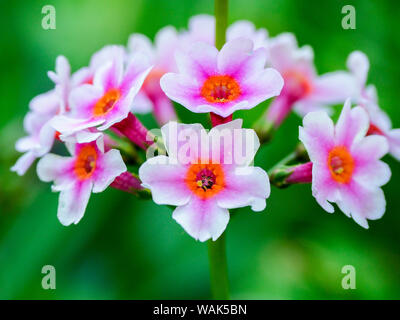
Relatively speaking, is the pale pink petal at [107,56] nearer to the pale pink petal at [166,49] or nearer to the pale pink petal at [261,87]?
the pale pink petal at [166,49]

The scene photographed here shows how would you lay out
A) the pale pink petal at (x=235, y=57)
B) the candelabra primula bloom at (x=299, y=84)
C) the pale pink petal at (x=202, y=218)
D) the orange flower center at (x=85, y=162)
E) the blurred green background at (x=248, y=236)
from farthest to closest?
the blurred green background at (x=248, y=236) < the candelabra primula bloom at (x=299, y=84) < the orange flower center at (x=85, y=162) < the pale pink petal at (x=235, y=57) < the pale pink petal at (x=202, y=218)

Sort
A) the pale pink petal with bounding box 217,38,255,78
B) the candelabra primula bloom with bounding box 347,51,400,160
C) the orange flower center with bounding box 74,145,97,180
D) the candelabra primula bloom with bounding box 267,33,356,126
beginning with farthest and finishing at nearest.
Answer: the candelabra primula bloom with bounding box 267,33,356,126, the candelabra primula bloom with bounding box 347,51,400,160, the orange flower center with bounding box 74,145,97,180, the pale pink petal with bounding box 217,38,255,78

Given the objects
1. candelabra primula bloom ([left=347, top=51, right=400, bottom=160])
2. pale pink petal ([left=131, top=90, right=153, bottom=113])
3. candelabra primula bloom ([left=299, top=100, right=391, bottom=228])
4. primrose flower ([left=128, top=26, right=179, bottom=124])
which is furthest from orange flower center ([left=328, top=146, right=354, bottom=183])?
pale pink petal ([left=131, top=90, right=153, bottom=113])

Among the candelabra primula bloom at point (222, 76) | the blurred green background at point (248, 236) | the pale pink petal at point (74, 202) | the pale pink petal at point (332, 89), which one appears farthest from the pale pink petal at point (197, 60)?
the blurred green background at point (248, 236)

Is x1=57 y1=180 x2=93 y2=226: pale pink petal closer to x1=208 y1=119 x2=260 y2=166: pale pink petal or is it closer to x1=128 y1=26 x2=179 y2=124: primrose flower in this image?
x1=208 y1=119 x2=260 y2=166: pale pink petal

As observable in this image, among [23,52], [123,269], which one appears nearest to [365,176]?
[123,269]
